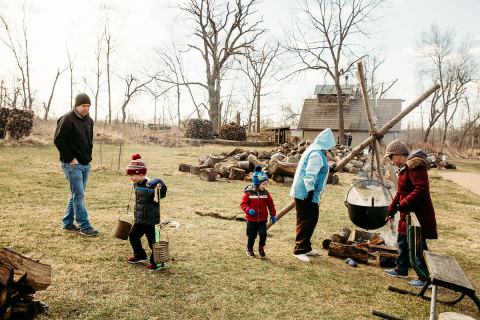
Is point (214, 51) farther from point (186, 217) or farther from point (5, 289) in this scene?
point (5, 289)

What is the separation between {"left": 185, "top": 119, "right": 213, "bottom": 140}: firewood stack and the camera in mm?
33781

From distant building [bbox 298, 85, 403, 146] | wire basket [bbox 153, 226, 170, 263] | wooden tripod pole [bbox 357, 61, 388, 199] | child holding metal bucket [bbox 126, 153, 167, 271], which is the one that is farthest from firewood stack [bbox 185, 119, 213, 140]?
wire basket [bbox 153, 226, 170, 263]

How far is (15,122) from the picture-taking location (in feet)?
67.3

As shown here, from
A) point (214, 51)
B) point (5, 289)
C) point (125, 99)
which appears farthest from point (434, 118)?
point (5, 289)

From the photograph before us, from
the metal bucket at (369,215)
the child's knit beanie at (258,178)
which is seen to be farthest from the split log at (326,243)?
the child's knit beanie at (258,178)

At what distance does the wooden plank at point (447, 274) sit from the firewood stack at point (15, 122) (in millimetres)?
21863

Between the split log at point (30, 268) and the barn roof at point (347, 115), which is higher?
the barn roof at point (347, 115)

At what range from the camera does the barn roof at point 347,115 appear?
1577 inches

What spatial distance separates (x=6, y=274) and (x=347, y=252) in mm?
4685

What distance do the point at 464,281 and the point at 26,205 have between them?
786 centimetres

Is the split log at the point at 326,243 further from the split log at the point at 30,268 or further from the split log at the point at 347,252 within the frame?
the split log at the point at 30,268

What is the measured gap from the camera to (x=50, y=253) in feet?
17.1

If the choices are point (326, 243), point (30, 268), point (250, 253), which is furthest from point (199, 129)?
point (30, 268)

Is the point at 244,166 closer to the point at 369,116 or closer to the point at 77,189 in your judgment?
the point at 369,116
